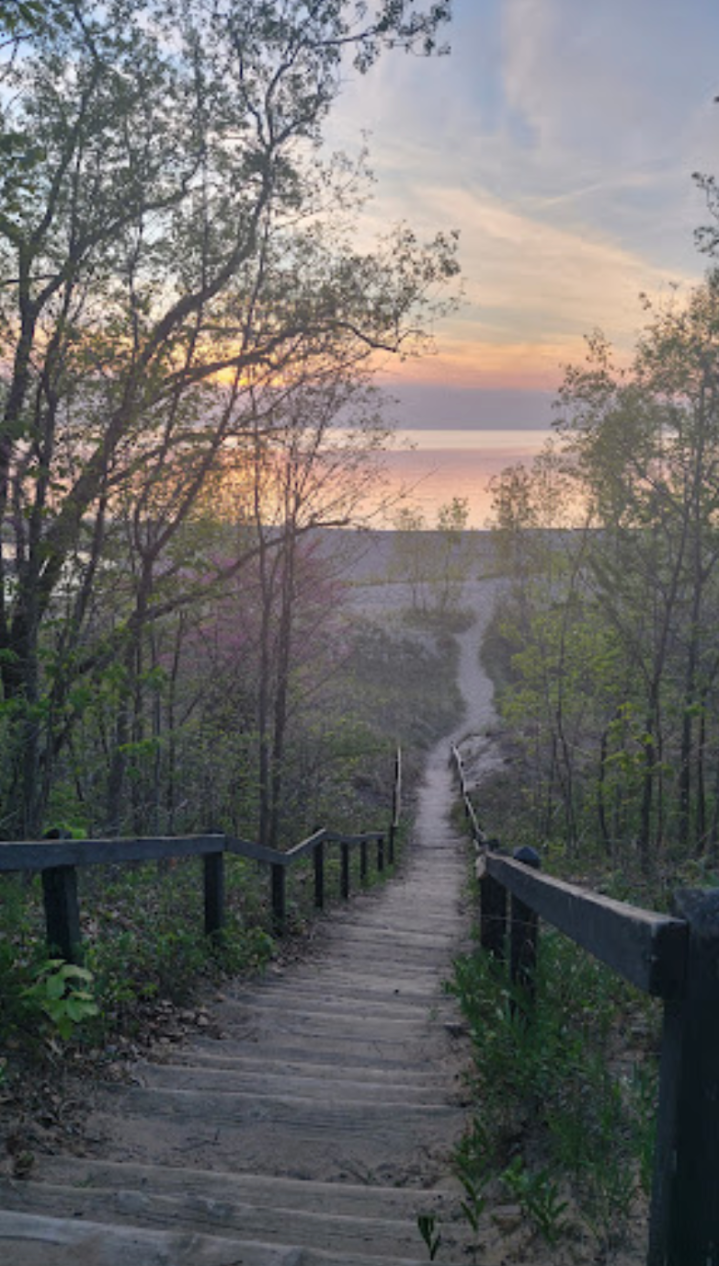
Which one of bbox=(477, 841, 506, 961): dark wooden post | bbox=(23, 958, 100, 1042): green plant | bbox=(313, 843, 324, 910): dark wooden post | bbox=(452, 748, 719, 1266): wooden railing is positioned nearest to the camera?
bbox=(452, 748, 719, 1266): wooden railing

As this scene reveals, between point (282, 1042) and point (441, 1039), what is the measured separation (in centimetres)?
92

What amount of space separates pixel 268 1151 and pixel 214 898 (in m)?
3.27

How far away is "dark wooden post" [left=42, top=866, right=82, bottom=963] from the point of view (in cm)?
477

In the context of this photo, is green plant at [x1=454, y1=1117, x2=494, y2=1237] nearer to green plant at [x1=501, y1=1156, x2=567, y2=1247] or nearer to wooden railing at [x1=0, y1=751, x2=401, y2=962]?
green plant at [x1=501, y1=1156, x2=567, y2=1247]

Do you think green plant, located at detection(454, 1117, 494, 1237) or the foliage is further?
the foliage

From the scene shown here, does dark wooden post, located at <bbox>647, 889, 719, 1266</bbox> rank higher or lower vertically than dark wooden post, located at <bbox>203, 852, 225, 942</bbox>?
higher

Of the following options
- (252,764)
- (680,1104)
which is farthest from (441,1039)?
(252,764)

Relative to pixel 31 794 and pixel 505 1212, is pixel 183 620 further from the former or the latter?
pixel 505 1212

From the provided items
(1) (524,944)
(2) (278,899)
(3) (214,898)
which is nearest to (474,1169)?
(1) (524,944)

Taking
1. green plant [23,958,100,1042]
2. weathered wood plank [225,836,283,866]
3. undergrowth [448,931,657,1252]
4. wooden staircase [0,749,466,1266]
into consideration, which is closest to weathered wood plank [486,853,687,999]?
undergrowth [448,931,657,1252]

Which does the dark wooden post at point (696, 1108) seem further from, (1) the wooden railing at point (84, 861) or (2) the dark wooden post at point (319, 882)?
(2) the dark wooden post at point (319, 882)

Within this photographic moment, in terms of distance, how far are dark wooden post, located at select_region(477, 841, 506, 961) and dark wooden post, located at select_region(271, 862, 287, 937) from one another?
117 inches

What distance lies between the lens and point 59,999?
4.45 metres

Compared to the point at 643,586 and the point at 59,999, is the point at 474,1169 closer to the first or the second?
the point at 59,999
